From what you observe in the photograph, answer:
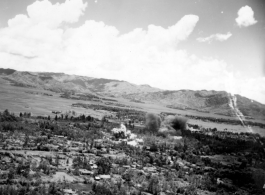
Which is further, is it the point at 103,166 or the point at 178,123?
the point at 178,123

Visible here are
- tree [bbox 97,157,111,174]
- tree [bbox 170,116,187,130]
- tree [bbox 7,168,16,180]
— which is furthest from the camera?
tree [bbox 170,116,187,130]

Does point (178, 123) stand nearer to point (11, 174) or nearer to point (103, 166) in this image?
point (103, 166)

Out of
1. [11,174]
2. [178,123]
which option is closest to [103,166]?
[11,174]

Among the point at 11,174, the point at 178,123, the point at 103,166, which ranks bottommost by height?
the point at 103,166

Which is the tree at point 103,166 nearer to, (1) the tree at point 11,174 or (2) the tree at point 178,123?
(1) the tree at point 11,174

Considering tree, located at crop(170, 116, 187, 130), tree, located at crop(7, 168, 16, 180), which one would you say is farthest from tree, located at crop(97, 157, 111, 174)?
tree, located at crop(170, 116, 187, 130)

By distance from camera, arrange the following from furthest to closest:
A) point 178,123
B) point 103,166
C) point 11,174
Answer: point 178,123 → point 103,166 → point 11,174

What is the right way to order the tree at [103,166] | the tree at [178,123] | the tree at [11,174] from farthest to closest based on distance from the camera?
the tree at [178,123] → the tree at [103,166] → the tree at [11,174]

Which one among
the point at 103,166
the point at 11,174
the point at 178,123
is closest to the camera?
the point at 11,174

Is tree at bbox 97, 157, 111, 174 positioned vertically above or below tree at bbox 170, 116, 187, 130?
below

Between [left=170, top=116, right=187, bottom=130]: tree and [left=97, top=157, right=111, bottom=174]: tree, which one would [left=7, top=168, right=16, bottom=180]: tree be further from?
[left=170, top=116, right=187, bottom=130]: tree

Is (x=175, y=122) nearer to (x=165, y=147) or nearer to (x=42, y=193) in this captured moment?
(x=165, y=147)

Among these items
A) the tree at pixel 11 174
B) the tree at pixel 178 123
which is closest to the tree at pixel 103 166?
the tree at pixel 11 174
